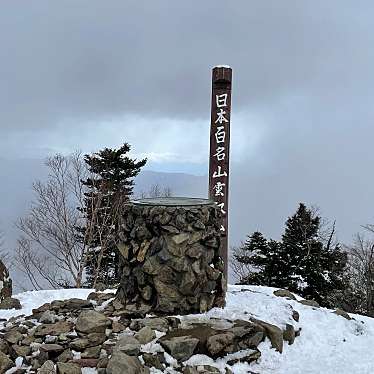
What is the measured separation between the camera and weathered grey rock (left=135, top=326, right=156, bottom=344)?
5.73 metres

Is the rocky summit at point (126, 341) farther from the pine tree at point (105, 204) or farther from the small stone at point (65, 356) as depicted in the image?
the pine tree at point (105, 204)

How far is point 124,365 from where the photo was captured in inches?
199

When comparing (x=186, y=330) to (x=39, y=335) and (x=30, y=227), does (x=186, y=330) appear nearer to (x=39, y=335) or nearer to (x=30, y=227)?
(x=39, y=335)

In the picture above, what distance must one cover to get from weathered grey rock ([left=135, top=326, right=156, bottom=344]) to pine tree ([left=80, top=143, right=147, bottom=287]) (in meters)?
8.68

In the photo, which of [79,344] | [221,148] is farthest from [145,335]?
[221,148]

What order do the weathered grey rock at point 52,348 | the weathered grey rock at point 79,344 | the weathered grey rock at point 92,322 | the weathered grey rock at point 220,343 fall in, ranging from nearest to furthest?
1. the weathered grey rock at point 52,348
2. the weathered grey rock at point 79,344
3. the weathered grey rock at point 220,343
4. the weathered grey rock at point 92,322

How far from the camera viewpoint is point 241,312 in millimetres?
6820

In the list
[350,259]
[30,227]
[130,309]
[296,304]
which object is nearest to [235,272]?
[350,259]

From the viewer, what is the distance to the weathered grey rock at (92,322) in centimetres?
596

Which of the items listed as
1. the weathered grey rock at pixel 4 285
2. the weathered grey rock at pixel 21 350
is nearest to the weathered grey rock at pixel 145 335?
the weathered grey rock at pixel 21 350

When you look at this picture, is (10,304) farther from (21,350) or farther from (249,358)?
(249,358)

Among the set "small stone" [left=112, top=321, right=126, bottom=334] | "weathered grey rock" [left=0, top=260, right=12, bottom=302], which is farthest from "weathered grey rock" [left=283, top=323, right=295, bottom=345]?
"weathered grey rock" [left=0, top=260, right=12, bottom=302]

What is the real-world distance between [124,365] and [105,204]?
40.0ft

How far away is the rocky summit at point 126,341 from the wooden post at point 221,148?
2.14 meters
